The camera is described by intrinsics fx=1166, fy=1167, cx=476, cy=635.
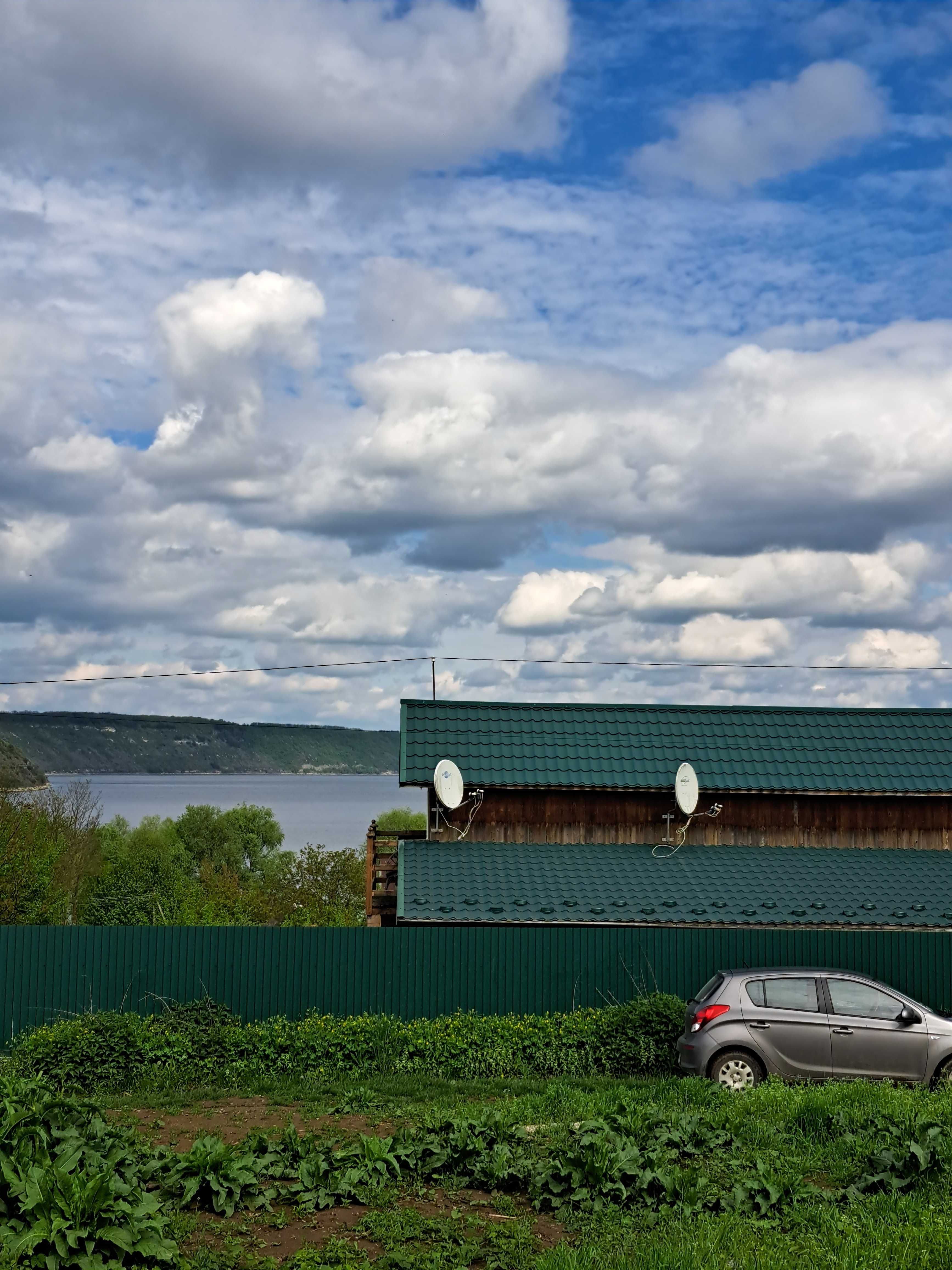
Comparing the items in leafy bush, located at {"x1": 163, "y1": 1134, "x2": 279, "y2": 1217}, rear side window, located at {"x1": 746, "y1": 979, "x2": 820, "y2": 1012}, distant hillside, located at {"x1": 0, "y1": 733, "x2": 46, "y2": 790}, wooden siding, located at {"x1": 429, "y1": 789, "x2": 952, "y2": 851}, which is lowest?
leafy bush, located at {"x1": 163, "y1": 1134, "x2": 279, "y2": 1217}

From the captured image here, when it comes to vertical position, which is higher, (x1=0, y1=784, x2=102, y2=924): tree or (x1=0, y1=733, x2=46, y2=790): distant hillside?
(x1=0, y1=733, x2=46, y2=790): distant hillside

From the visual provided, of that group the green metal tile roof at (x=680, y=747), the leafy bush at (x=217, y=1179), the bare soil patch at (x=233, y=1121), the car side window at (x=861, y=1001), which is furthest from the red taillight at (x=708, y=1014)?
the green metal tile roof at (x=680, y=747)

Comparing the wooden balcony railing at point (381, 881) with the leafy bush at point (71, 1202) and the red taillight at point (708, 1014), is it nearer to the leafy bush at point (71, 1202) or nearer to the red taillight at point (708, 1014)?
the red taillight at point (708, 1014)

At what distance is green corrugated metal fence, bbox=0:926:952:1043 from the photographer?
16609 millimetres

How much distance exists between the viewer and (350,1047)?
600 inches

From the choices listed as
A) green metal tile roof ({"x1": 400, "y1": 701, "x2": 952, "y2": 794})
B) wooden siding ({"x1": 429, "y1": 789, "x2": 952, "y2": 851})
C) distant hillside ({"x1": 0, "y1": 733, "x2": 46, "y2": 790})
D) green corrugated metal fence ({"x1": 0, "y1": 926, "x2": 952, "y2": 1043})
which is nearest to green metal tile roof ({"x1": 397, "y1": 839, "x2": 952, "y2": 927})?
wooden siding ({"x1": 429, "y1": 789, "x2": 952, "y2": 851})

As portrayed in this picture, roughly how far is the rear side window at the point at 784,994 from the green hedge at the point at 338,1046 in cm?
217

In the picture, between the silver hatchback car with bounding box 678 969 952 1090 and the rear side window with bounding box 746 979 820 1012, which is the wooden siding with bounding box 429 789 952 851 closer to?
the rear side window with bounding box 746 979 820 1012

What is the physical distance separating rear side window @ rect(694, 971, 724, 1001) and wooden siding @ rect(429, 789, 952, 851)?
6993 mm

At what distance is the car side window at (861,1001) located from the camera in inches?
545

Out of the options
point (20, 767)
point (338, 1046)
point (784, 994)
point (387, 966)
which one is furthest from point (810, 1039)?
point (20, 767)

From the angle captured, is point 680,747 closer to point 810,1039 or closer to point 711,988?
point 711,988

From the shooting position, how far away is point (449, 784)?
20172mm

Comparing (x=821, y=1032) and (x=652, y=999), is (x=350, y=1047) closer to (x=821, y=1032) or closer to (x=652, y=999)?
(x=652, y=999)
